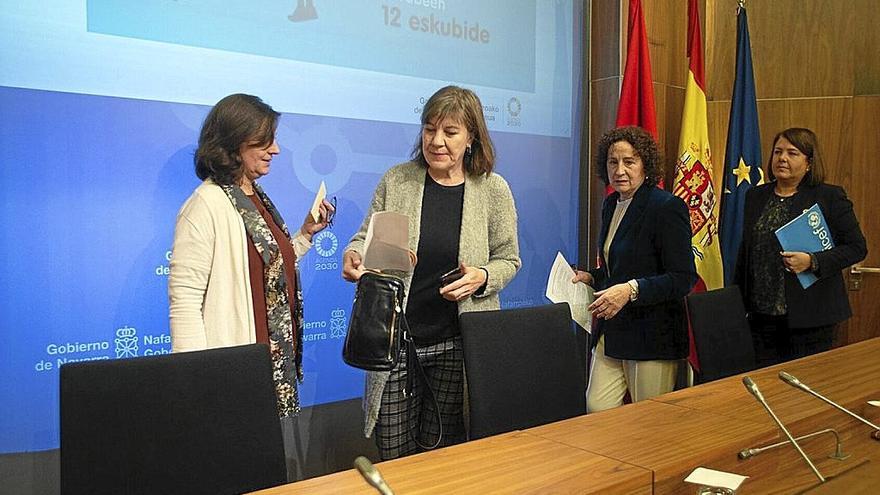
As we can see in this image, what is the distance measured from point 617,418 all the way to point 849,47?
360 cm

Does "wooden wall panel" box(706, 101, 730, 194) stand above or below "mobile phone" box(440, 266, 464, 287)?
above

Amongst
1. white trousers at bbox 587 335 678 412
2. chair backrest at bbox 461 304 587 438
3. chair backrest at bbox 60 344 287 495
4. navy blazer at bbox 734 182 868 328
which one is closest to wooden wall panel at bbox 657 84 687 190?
navy blazer at bbox 734 182 868 328

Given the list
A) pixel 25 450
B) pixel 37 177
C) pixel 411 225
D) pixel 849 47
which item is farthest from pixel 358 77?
pixel 849 47

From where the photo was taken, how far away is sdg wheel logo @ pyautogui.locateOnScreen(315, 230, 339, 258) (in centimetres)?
327

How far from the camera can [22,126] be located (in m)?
2.45

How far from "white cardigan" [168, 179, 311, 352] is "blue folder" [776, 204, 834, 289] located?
2256 mm

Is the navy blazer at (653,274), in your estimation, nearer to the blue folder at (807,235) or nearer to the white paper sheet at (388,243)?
the blue folder at (807,235)

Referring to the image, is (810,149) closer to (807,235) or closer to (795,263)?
(807,235)

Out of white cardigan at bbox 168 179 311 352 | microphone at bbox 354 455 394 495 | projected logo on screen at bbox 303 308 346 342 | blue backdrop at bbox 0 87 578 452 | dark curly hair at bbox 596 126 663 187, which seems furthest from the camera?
projected logo on screen at bbox 303 308 346 342

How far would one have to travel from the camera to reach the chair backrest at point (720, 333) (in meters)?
2.51

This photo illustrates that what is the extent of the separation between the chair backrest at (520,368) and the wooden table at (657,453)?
32 cm

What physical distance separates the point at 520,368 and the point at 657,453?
67 cm

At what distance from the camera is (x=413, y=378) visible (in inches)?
90.8

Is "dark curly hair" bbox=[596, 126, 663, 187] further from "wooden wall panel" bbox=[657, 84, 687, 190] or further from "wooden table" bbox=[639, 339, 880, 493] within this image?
"wooden wall panel" bbox=[657, 84, 687, 190]
